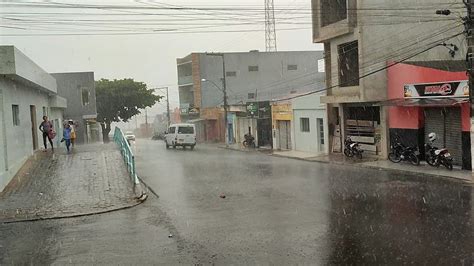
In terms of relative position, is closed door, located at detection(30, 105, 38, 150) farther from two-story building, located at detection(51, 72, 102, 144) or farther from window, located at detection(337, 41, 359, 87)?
two-story building, located at detection(51, 72, 102, 144)

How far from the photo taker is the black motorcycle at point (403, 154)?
20.9 metres

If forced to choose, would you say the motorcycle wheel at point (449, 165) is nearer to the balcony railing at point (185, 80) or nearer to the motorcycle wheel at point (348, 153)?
the motorcycle wheel at point (348, 153)

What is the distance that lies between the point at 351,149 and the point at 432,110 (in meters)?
5.64

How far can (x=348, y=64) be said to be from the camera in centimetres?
2723

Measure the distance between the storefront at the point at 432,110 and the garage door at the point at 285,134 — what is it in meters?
13.1

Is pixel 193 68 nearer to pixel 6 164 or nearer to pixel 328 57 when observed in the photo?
pixel 328 57

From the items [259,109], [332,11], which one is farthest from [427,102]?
[259,109]

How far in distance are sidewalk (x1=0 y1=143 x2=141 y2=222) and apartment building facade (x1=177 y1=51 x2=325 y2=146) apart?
38170 millimetres

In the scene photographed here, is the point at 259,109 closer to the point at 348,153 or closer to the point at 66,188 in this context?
the point at 348,153

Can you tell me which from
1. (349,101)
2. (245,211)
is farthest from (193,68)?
(245,211)

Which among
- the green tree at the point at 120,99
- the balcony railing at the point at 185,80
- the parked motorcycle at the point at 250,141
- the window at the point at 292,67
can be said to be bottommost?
the parked motorcycle at the point at 250,141

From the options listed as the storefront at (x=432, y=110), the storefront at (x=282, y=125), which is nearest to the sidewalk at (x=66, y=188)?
the storefront at (x=432, y=110)

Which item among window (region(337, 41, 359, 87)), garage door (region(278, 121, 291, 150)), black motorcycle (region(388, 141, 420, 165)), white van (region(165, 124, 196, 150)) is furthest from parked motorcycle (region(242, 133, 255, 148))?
black motorcycle (region(388, 141, 420, 165))

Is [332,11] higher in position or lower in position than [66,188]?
higher
